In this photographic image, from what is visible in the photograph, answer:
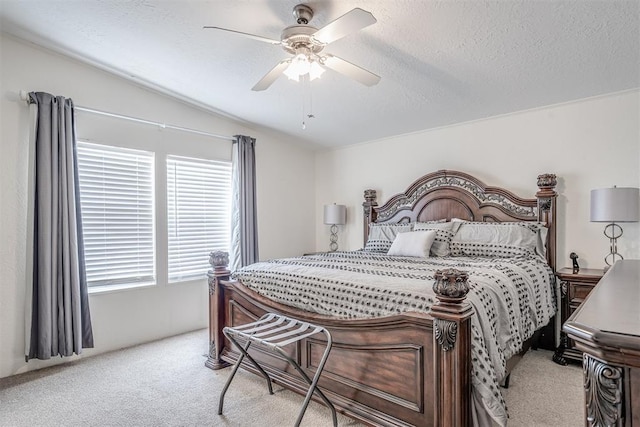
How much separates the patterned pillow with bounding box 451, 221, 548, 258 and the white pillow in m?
0.27

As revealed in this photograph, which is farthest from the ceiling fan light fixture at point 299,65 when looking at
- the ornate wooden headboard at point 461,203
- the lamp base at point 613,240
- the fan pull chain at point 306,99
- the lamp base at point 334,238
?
the lamp base at point 334,238

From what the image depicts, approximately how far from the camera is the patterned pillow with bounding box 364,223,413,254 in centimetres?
397

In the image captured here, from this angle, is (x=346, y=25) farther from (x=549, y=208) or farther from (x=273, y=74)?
(x=549, y=208)

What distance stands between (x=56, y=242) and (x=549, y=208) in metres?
4.27

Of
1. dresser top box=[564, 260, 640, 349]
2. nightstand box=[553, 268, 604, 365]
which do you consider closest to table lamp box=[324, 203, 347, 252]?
nightstand box=[553, 268, 604, 365]

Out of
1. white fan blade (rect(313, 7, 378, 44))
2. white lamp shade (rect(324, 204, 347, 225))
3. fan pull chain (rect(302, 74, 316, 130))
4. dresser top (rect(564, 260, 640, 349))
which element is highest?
fan pull chain (rect(302, 74, 316, 130))

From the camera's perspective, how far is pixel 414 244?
3371mm

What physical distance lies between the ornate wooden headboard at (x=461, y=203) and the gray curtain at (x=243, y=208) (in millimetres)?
1459

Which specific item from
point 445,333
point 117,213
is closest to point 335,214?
point 117,213

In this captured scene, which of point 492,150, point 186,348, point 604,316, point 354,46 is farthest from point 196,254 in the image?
point 604,316

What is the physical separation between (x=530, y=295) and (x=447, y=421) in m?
1.33

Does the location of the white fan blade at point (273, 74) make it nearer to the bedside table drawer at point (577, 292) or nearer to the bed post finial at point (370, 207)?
the bed post finial at point (370, 207)

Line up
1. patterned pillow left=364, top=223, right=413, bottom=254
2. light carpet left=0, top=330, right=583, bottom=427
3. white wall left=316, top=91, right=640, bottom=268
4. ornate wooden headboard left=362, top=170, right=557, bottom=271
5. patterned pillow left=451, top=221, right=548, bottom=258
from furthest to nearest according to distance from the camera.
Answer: patterned pillow left=364, top=223, right=413, bottom=254 < ornate wooden headboard left=362, top=170, right=557, bottom=271 < patterned pillow left=451, top=221, right=548, bottom=258 < white wall left=316, top=91, right=640, bottom=268 < light carpet left=0, top=330, right=583, bottom=427

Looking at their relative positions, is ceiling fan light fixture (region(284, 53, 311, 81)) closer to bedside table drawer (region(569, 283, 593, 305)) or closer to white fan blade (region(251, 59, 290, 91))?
white fan blade (region(251, 59, 290, 91))
